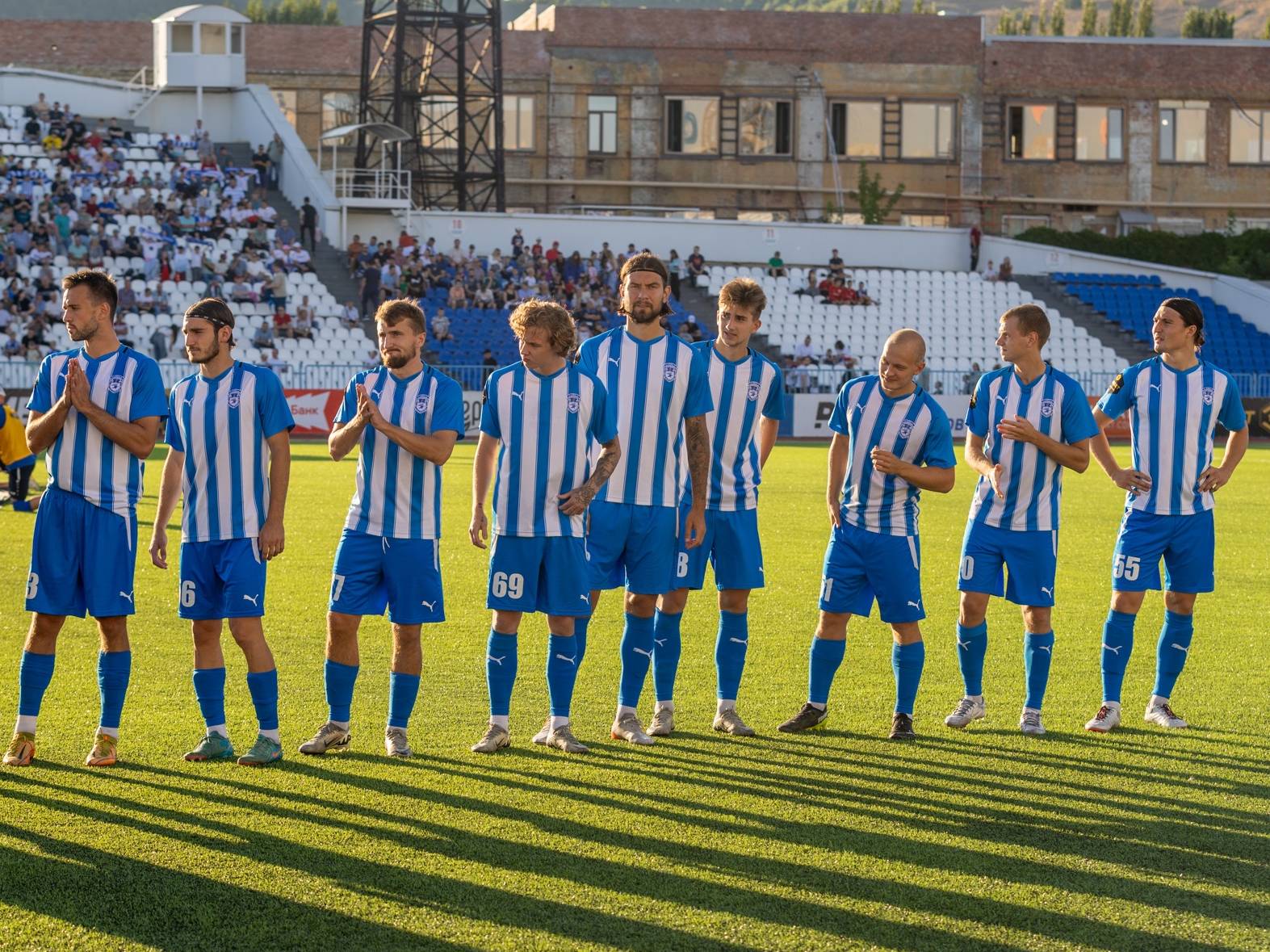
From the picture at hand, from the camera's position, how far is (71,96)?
4253 centimetres

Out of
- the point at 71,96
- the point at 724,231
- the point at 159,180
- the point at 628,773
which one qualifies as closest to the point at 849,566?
the point at 628,773

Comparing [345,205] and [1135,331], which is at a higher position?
[345,205]

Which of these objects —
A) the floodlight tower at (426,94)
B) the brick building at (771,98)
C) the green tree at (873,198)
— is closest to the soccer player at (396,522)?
the floodlight tower at (426,94)

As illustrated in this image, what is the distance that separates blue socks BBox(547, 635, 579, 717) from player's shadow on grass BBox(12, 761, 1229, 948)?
0.95 meters

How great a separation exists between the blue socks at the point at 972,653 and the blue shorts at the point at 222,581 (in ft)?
11.0

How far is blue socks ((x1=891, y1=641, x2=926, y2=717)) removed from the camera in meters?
7.70

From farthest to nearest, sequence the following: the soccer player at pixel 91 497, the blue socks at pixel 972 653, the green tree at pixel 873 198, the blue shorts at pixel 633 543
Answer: the green tree at pixel 873 198, the blue socks at pixel 972 653, the blue shorts at pixel 633 543, the soccer player at pixel 91 497

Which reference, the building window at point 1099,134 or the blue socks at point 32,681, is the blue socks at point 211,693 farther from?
the building window at point 1099,134

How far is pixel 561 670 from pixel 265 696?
1282mm

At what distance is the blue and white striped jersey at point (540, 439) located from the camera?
7133mm

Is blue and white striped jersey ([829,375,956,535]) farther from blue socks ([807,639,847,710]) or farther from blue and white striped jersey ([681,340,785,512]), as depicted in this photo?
blue socks ([807,639,847,710])

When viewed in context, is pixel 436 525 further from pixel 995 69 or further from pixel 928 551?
pixel 995 69

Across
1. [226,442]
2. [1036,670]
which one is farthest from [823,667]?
[226,442]

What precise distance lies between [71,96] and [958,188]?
93.4 ft
